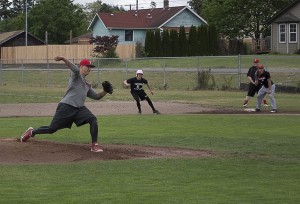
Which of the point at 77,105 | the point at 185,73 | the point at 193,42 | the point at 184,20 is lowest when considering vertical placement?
the point at 77,105

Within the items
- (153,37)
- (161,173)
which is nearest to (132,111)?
(161,173)

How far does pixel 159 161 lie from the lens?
12.7 m

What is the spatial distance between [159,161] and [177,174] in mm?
1586

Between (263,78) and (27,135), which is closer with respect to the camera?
(27,135)

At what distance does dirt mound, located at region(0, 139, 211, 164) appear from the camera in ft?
41.7

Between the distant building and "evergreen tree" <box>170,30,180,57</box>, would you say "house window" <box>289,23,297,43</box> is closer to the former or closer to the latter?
the distant building

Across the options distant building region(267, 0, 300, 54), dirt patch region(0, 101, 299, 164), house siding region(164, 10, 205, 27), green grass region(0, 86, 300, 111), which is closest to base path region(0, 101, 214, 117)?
green grass region(0, 86, 300, 111)

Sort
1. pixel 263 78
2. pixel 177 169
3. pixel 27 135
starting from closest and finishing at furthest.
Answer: pixel 177 169
pixel 27 135
pixel 263 78

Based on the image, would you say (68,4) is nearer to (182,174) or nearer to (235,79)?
(235,79)

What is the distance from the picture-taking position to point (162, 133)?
1784 cm

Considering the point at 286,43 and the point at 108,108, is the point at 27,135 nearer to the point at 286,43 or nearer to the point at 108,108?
the point at 108,108

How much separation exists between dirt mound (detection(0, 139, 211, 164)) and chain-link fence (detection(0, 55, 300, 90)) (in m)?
26.0

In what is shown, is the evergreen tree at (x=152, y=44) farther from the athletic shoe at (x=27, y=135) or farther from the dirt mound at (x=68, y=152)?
the athletic shoe at (x=27, y=135)

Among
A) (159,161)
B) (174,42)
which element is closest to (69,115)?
(159,161)
